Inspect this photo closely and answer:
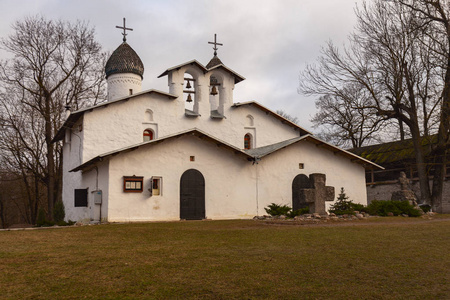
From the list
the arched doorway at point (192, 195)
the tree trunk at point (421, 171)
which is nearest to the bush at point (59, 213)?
the arched doorway at point (192, 195)

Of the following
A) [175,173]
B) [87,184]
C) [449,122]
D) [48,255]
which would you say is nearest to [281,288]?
[48,255]

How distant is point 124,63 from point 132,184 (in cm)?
1170

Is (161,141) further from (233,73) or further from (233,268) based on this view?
(233,268)

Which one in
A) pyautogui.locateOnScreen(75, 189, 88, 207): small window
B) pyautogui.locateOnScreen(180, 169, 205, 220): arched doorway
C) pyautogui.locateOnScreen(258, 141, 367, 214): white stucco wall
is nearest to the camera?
pyautogui.locateOnScreen(180, 169, 205, 220): arched doorway

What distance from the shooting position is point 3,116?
3030cm

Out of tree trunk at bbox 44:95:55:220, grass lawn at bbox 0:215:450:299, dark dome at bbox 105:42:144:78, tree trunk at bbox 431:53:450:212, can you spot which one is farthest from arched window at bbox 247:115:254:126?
grass lawn at bbox 0:215:450:299

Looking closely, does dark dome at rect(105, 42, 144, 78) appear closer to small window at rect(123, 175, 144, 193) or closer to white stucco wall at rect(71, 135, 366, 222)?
white stucco wall at rect(71, 135, 366, 222)

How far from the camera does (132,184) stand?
20078 millimetres

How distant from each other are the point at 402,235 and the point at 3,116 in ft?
91.5

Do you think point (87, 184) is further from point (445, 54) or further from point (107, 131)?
point (445, 54)

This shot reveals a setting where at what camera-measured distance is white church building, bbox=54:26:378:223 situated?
20.3 m

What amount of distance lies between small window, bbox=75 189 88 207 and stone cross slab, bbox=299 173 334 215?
35.6 feet

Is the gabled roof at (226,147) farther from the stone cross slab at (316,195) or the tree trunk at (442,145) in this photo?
the stone cross slab at (316,195)

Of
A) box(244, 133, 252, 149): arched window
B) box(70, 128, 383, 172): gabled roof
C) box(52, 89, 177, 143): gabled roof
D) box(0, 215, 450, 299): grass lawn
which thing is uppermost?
box(52, 89, 177, 143): gabled roof
